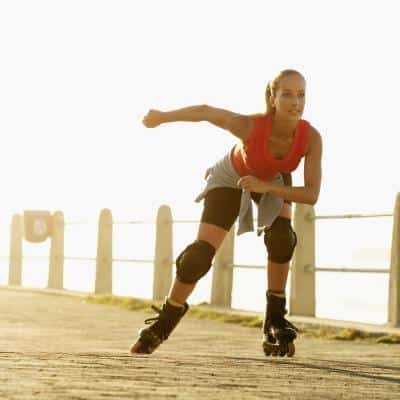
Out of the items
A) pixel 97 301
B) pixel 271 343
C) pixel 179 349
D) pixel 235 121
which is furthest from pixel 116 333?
pixel 97 301

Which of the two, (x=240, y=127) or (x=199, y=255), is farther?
(x=199, y=255)

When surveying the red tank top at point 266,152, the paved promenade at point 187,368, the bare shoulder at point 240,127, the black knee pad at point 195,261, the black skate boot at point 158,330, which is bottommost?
the paved promenade at point 187,368

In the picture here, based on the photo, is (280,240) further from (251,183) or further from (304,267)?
(304,267)

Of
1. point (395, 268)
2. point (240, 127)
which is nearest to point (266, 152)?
point (240, 127)

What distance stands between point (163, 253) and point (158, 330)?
9.08 meters

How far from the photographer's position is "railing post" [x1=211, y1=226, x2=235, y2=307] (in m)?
13.1

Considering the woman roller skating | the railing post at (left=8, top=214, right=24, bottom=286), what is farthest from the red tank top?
the railing post at (left=8, top=214, right=24, bottom=286)

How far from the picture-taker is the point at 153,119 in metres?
6.33

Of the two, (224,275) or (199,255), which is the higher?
(199,255)

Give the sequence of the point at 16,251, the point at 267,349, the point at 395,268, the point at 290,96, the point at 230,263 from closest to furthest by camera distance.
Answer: the point at 290,96, the point at 267,349, the point at 395,268, the point at 230,263, the point at 16,251

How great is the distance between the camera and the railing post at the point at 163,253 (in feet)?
50.1

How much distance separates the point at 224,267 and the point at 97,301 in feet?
9.25

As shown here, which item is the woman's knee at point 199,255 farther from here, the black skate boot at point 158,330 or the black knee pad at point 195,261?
the black skate boot at point 158,330

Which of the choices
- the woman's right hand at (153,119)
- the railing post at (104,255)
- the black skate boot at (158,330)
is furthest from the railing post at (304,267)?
the railing post at (104,255)
